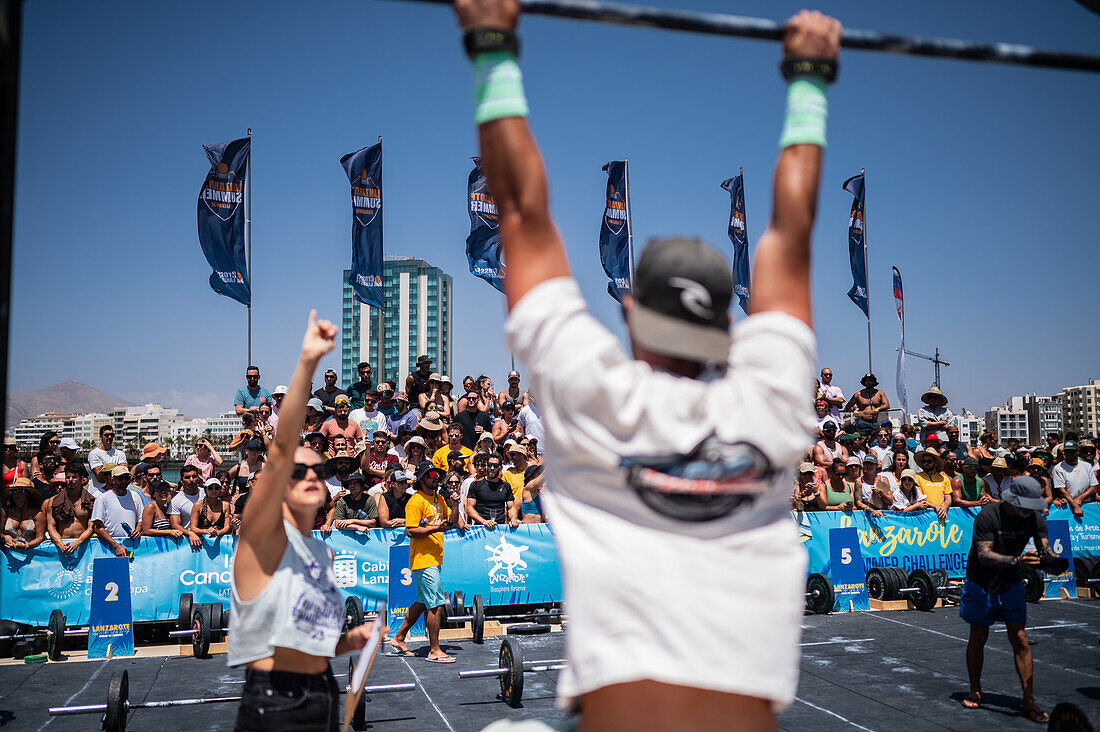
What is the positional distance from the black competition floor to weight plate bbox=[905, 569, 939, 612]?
0.95 meters

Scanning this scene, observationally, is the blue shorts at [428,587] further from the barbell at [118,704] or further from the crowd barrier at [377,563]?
the barbell at [118,704]

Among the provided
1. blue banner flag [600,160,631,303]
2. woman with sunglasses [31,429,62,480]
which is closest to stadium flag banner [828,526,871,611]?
blue banner flag [600,160,631,303]

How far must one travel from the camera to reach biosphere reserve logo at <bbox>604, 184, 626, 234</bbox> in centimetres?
2056

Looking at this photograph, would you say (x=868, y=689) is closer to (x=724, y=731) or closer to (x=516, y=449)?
(x=516, y=449)

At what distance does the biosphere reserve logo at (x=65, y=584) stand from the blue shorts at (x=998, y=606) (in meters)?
9.39

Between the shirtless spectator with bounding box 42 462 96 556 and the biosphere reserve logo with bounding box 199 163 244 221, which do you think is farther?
the biosphere reserve logo with bounding box 199 163 244 221

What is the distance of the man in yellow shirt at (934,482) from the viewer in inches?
525

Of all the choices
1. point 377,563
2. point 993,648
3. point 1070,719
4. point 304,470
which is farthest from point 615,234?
point 304,470

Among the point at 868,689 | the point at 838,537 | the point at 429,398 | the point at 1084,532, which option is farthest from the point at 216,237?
the point at 1084,532

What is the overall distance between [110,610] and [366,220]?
9.68 meters

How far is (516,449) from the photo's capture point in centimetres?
1227

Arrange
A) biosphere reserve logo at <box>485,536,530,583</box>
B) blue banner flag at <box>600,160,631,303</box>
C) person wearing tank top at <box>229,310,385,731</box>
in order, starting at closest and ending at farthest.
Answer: person wearing tank top at <box>229,310,385,731</box> → biosphere reserve logo at <box>485,536,530,583</box> → blue banner flag at <box>600,160,631,303</box>

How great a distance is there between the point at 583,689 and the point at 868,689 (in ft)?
26.6

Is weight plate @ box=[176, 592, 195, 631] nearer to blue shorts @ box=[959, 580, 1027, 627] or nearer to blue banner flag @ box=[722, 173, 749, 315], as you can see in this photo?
blue shorts @ box=[959, 580, 1027, 627]
